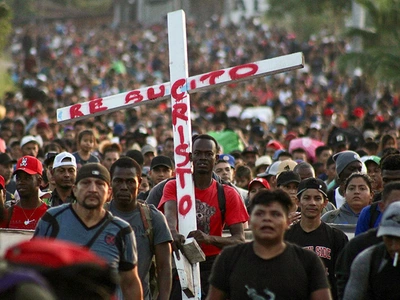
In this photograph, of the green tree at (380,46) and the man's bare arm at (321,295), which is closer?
the man's bare arm at (321,295)

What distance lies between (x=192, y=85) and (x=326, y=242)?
1.55 metres

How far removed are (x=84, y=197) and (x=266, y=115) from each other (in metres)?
19.1

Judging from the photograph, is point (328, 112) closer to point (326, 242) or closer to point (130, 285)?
point (326, 242)

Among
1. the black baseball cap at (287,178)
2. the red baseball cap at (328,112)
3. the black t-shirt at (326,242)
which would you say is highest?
the red baseball cap at (328,112)

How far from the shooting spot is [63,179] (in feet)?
33.7

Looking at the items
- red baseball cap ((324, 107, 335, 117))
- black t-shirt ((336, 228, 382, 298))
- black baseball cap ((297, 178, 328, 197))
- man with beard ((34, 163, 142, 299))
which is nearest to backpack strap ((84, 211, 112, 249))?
man with beard ((34, 163, 142, 299))

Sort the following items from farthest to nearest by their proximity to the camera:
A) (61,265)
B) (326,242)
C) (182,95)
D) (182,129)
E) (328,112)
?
(328,112), (182,95), (182,129), (326,242), (61,265)

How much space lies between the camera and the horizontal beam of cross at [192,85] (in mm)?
8750

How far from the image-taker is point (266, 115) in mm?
26172

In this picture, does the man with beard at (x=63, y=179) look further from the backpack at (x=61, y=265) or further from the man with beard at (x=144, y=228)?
the backpack at (x=61, y=265)

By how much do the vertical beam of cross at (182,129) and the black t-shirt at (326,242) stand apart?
2.42ft

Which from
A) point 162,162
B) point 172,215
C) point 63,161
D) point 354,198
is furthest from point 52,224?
point 162,162

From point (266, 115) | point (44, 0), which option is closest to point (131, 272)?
point (266, 115)

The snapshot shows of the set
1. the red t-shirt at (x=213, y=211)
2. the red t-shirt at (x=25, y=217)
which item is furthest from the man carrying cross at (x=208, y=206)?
the red t-shirt at (x=25, y=217)
